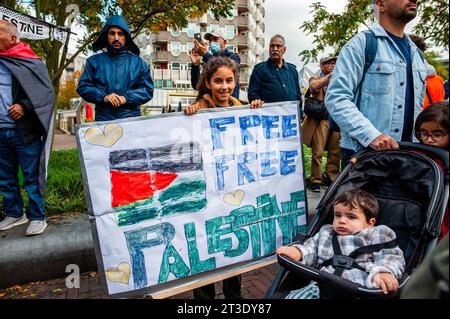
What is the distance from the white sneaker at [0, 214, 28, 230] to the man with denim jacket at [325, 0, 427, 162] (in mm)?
3094

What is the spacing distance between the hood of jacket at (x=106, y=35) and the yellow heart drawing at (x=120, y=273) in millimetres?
2546

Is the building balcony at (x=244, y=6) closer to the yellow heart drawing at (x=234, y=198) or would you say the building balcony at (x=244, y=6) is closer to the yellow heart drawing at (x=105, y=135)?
the yellow heart drawing at (x=234, y=198)

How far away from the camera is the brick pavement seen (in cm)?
299

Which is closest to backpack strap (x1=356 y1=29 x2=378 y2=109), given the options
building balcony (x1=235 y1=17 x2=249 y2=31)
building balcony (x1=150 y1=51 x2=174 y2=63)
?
building balcony (x1=150 y1=51 x2=174 y2=63)

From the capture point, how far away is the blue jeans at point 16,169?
11.2 ft

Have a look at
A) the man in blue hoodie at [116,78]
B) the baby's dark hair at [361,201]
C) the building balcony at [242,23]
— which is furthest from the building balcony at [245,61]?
the baby's dark hair at [361,201]

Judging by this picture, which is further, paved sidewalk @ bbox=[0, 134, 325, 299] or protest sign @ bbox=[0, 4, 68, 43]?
protest sign @ bbox=[0, 4, 68, 43]

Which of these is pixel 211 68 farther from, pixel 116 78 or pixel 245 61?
pixel 245 61

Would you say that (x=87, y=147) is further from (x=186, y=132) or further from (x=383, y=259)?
(x=383, y=259)

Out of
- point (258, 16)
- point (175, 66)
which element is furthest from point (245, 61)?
point (258, 16)

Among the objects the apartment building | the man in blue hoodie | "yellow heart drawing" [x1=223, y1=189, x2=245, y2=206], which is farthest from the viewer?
the apartment building

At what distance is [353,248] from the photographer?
2.03 metres

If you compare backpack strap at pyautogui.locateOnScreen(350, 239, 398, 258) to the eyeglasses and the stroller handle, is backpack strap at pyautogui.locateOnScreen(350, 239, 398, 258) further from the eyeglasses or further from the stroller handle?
the eyeglasses

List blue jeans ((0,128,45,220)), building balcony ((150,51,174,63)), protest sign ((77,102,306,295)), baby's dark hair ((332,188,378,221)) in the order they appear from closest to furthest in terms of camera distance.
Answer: baby's dark hair ((332,188,378,221)) → protest sign ((77,102,306,295)) → blue jeans ((0,128,45,220)) → building balcony ((150,51,174,63))
